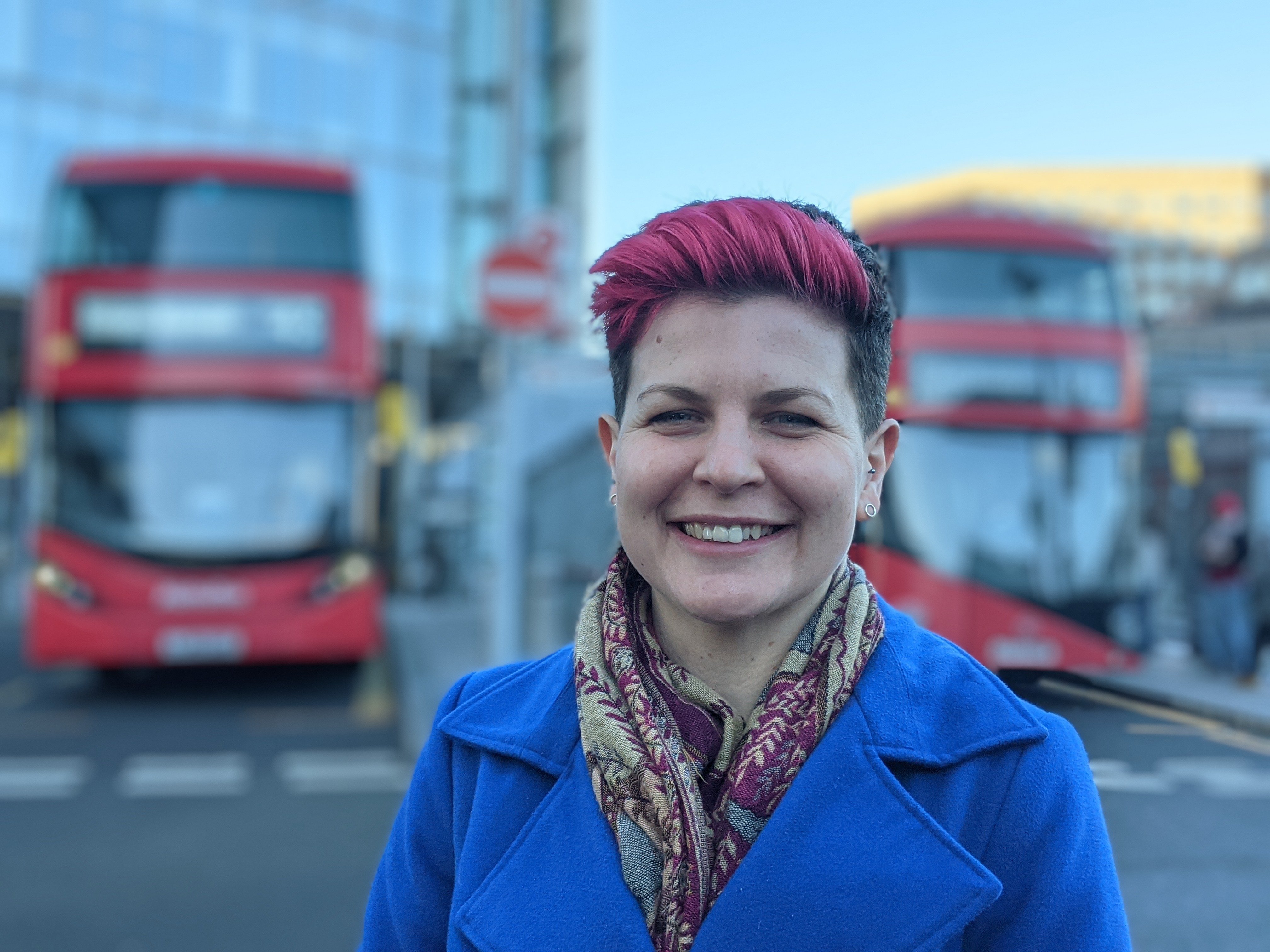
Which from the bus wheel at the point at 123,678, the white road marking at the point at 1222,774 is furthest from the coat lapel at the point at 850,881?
the bus wheel at the point at 123,678

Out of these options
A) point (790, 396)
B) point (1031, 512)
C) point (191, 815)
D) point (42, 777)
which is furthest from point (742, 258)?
point (1031, 512)

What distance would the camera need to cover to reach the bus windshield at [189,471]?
9.77 m

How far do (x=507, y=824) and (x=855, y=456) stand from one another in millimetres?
556

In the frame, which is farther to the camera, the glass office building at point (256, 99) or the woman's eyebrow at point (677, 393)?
the glass office building at point (256, 99)

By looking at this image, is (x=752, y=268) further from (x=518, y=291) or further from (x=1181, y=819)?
(x=518, y=291)

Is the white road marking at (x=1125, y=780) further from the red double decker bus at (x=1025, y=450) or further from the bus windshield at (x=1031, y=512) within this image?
the bus windshield at (x=1031, y=512)

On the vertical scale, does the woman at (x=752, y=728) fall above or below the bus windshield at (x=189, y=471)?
above

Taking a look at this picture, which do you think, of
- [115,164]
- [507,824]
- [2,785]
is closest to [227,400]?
[115,164]

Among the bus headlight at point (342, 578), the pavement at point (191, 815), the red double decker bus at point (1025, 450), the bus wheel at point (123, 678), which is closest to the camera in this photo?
the pavement at point (191, 815)

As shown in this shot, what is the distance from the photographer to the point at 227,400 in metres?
9.85

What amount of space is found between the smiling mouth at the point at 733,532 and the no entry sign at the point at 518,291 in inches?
266

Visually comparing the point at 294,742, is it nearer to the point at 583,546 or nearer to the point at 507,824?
the point at 583,546

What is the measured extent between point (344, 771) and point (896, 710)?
6746 mm

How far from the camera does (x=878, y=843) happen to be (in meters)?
1.31
